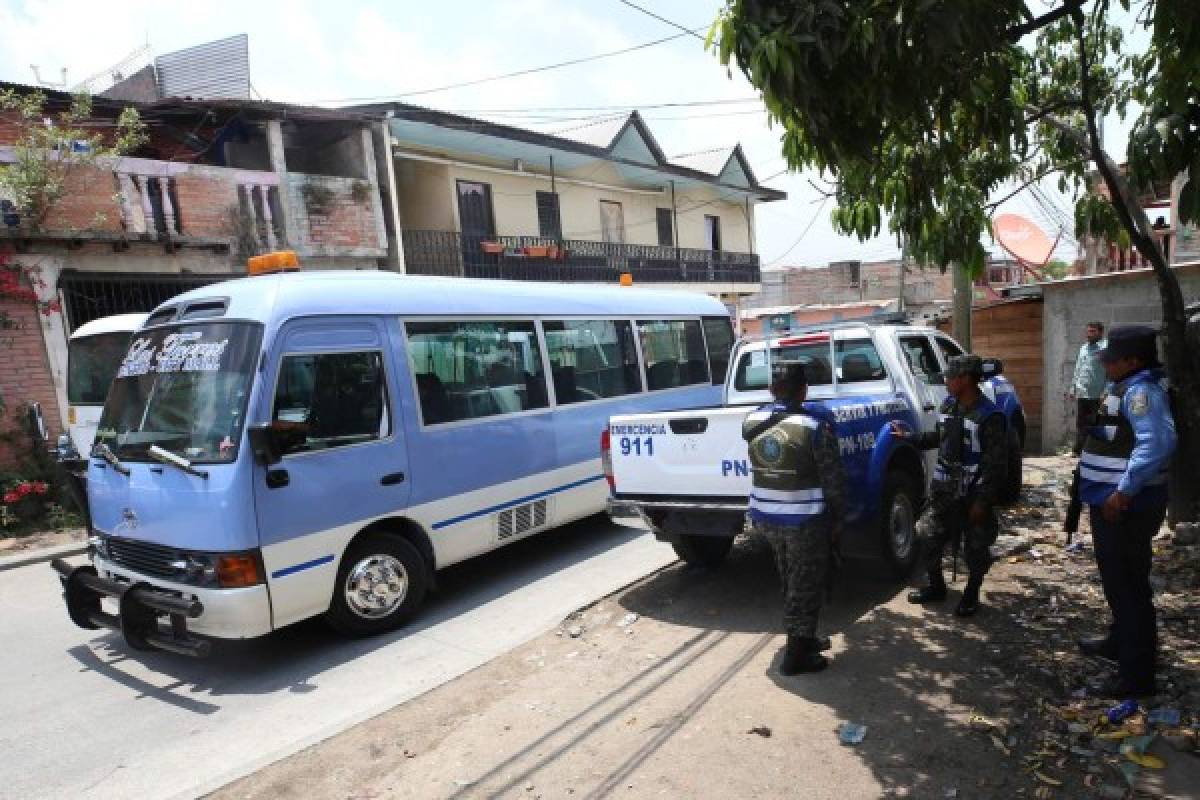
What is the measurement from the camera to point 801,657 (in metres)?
3.82

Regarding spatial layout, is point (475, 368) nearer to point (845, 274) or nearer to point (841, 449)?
point (841, 449)

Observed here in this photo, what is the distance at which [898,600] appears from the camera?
4.78 metres

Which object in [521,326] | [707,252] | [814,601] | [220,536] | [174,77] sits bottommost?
[814,601]

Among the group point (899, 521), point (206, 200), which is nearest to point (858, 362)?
point (899, 521)

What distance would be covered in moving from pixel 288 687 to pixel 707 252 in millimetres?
21364

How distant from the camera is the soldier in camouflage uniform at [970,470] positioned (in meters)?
4.27

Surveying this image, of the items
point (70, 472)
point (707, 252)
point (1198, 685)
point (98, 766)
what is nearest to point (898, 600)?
point (1198, 685)

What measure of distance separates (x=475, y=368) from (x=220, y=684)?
2.79 meters

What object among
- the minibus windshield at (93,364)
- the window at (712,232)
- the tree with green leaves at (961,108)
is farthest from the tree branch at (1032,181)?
the window at (712,232)

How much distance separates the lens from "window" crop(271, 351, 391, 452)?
4531 millimetres

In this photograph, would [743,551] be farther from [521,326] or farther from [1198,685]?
[1198,685]

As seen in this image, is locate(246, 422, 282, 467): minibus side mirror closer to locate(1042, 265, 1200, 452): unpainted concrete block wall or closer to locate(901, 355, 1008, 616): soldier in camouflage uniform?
locate(901, 355, 1008, 616): soldier in camouflage uniform

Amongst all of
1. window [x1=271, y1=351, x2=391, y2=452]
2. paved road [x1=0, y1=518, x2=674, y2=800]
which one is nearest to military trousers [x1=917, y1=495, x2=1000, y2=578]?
paved road [x1=0, y1=518, x2=674, y2=800]

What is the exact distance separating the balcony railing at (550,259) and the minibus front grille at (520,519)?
9.06 m
